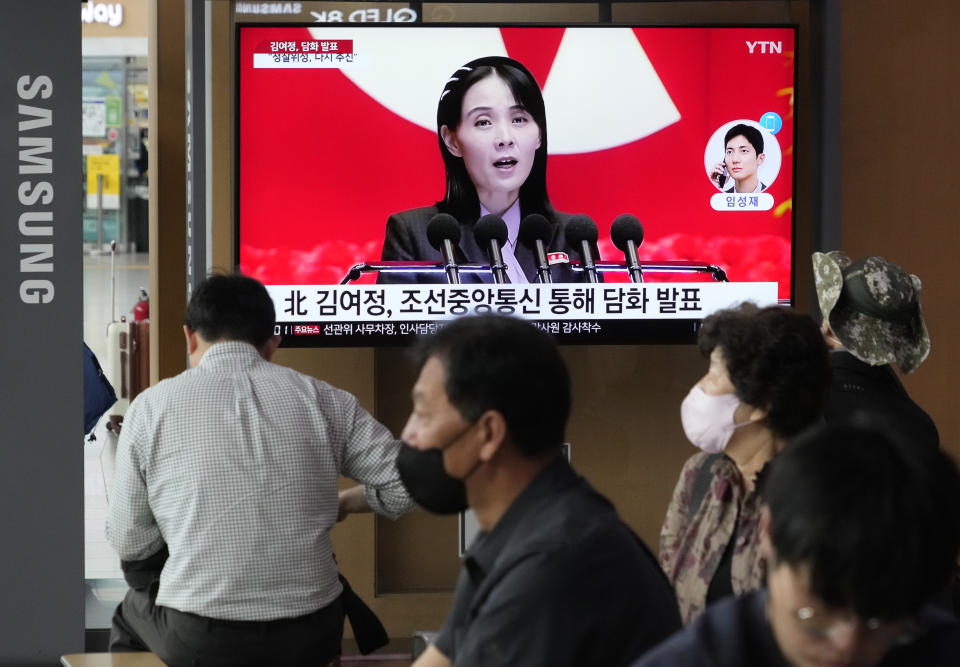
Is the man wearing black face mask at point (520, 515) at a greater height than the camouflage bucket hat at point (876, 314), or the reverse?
the camouflage bucket hat at point (876, 314)

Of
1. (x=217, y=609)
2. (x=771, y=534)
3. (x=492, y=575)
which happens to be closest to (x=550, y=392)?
(x=492, y=575)

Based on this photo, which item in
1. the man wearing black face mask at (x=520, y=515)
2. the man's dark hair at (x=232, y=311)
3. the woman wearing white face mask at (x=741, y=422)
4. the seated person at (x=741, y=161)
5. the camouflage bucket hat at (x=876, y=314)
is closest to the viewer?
the man wearing black face mask at (x=520, y=515)

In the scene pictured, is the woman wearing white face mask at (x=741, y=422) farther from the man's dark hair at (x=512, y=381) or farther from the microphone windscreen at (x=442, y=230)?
the microphone windscreen at (x=442, y=230)

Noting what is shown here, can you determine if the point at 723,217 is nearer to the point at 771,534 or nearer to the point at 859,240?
the point at 859,240

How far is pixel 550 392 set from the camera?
170 cm

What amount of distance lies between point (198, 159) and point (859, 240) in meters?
2.38

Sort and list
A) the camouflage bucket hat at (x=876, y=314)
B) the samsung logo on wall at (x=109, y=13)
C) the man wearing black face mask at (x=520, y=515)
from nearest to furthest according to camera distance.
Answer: the man wearing black face mask at (x=520, y=515)
the camouflage bucket hat at (x=876, y=314)
the samsung logo on wall at (x=109, y=13)

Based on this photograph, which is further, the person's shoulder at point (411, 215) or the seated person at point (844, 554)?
the person's shoulder at point (411, 215)

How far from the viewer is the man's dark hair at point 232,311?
2.89m

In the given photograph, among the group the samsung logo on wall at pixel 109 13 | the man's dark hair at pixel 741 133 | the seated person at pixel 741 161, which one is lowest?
the seated person at pixel 741 161

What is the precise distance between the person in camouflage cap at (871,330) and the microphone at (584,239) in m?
1.24

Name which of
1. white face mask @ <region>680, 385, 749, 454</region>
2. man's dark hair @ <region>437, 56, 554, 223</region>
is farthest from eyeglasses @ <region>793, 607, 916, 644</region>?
man's dark hair @ <region>437, 56, 554, 223</region>
